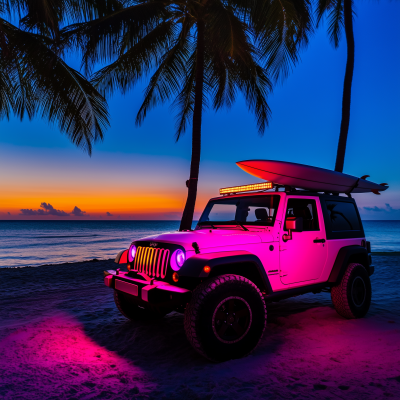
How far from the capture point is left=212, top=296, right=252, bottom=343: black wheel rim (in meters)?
3.88

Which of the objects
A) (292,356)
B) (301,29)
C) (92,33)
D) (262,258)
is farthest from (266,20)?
(292,356)

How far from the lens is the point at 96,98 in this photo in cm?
986

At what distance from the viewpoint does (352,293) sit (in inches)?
218

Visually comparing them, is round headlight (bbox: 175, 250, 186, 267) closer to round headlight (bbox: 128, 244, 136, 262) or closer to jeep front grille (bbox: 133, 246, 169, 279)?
jeep front grille (bbox: 133, 246, 169, 279)

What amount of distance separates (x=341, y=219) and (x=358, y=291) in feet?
4.04

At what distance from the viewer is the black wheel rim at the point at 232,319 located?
12.7 ft

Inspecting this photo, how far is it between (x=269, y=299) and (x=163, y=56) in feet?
34.9

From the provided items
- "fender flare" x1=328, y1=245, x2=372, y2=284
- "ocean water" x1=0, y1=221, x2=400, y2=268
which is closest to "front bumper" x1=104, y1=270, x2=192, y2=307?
"fender flare" x1=328, y1=245, x2=372, y2=284

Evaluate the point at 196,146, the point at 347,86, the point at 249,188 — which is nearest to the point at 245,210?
the point at 249,188

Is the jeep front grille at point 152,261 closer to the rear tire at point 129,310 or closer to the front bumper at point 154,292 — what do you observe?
the front bumper at point 154,292

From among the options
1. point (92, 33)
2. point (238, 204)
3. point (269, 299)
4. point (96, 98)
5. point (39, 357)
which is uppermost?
point (92, 33)

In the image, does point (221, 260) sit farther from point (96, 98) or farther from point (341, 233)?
point (96, 98)

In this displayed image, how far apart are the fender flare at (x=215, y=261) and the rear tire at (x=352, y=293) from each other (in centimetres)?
189

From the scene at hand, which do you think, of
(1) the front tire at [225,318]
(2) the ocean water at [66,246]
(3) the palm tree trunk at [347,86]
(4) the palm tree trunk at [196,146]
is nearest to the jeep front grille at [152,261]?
(1) the front tire at [225,318]
